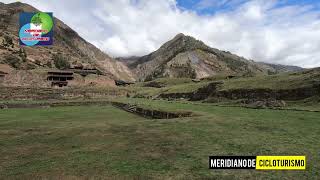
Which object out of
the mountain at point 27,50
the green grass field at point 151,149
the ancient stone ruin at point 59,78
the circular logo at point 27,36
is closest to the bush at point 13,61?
the mountain at point 27,50


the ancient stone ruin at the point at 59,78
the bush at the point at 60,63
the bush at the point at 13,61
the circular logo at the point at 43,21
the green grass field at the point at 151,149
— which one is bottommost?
the green grass field at the point at 151,149

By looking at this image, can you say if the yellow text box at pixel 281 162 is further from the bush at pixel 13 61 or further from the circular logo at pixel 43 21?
the bush at pixel 13 61

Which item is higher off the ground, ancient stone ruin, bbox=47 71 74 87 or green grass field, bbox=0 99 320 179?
ancient stone ruin, bbox=47 71 74 87

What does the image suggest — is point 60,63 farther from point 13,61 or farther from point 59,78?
point 59,78

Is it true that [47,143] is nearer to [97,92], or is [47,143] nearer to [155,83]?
[97,92]

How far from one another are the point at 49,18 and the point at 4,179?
248 feet

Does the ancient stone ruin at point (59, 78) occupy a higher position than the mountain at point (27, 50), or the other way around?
the mountain at point (27, 50)

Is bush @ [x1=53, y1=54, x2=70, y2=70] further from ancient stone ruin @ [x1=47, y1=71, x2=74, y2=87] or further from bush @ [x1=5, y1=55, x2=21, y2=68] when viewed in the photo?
ancient stone ruin @ [x1=47, y1=71, x2=74, y2=87]

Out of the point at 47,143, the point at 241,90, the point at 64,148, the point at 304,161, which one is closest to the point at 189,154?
the point at 304,161

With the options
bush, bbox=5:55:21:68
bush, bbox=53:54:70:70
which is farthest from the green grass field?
bush, bbox=53:54:70:70

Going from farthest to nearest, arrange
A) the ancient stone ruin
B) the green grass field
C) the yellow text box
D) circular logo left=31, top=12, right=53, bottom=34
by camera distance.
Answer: the ancient stone ruin → circular logo left=31, top=12, right=53, bottom=34 → the yellow text box → the green grass field

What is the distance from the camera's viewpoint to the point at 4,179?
290 inches

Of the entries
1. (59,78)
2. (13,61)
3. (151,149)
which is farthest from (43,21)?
(151,149)

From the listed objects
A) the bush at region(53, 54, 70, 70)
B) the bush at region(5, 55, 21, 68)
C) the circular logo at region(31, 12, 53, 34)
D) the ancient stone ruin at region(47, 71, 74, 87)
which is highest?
the circular logo at region(31, 12, 53, 34)
